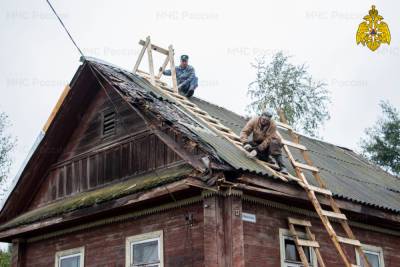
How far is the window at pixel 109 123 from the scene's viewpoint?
1288 cm

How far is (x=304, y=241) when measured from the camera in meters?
10.5

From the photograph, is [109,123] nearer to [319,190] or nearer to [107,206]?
[107,206]

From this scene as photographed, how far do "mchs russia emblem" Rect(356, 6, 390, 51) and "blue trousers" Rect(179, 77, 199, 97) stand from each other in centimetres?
865

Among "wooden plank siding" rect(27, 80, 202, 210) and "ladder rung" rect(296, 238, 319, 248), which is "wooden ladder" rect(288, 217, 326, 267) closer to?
"ladder rung" rect(296, 238, 319, 248)

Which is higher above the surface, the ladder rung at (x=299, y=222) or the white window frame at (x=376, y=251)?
the ladder rung at (x=299, y=222)

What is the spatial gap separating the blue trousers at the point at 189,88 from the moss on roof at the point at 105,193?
4030mm

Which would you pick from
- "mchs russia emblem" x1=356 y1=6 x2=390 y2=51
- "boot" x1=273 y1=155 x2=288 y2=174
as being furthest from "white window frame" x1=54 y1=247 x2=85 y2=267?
"mchs russia emblem" x1=356 y1=6 x2=390 y2=51

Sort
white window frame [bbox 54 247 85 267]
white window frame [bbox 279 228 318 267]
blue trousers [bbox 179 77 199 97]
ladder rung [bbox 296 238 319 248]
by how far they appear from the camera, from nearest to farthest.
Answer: ladder rung [bbox 296 238 319 248], white window frame [bbox 279 228 318 267], white window frame [bbox 54 247 85 267], blue trousers [bbox 179 77 199 97]

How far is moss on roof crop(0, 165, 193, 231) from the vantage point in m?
10.4

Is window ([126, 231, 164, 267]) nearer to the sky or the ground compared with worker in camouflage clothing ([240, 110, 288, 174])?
nearer to the ground

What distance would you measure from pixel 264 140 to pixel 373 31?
1327 cm

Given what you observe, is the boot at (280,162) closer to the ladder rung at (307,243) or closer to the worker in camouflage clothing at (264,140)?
the worker in camouflage clothing at (264,140)

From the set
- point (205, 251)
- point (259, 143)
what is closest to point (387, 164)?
point (259, 143)

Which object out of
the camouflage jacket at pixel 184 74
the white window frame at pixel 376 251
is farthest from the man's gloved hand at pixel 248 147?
the camouflage jacket at pixel 184 74
